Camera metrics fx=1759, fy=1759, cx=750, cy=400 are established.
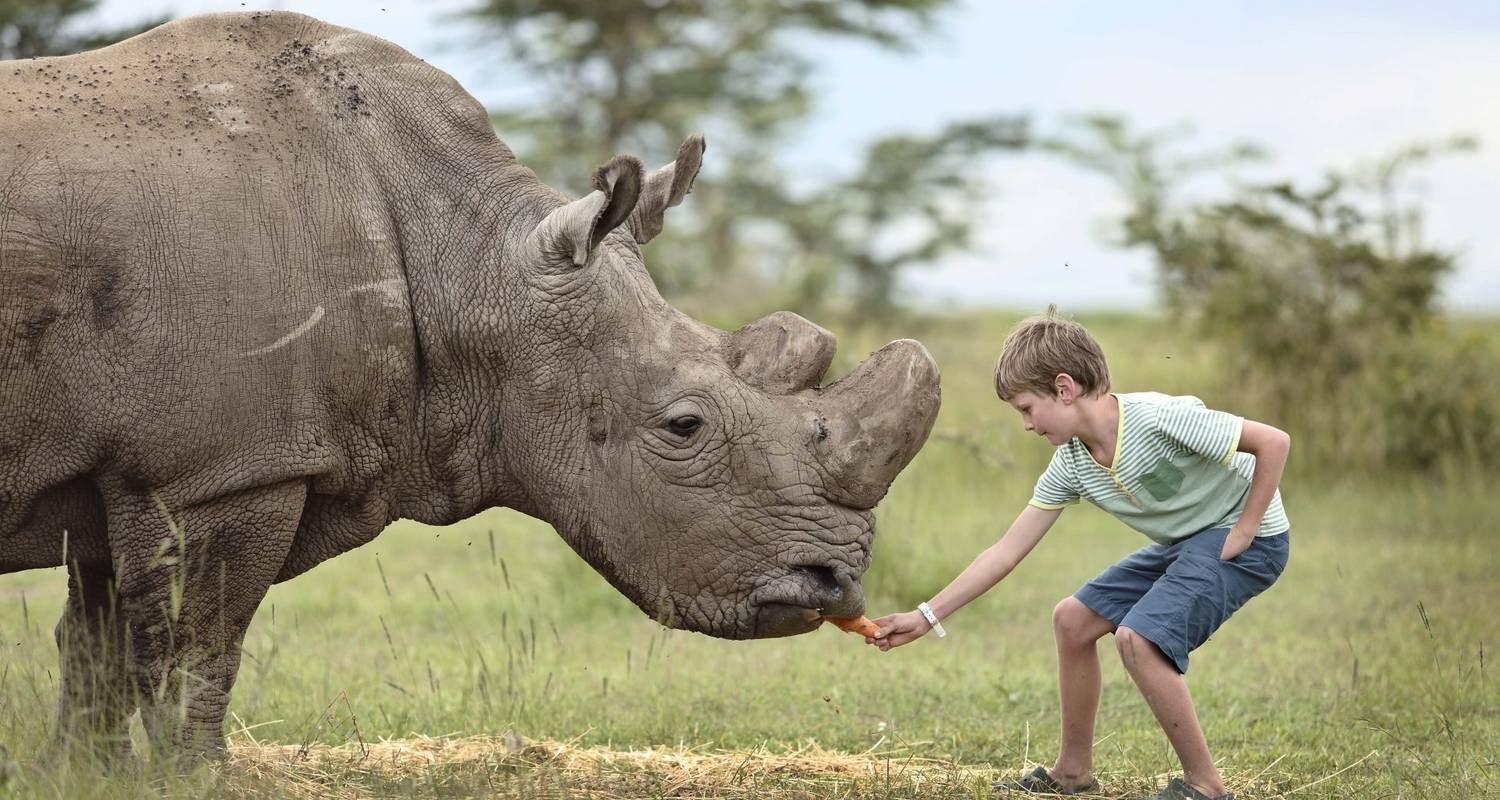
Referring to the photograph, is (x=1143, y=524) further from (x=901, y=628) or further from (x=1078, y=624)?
(x=901, y=628)

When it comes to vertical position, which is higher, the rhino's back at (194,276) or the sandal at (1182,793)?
the rhino's back at (194,276)

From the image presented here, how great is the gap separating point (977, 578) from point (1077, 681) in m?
0.47

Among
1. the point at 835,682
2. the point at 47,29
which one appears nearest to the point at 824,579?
the point at 835,682

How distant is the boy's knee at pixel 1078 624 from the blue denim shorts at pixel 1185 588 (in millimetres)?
30

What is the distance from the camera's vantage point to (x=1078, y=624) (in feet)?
18.7

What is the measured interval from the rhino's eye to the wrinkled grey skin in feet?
0.03

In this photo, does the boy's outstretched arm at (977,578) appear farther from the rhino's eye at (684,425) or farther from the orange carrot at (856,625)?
the rhino's eye at (684,425)

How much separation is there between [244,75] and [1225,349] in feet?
37.5

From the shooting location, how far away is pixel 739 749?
6.46m

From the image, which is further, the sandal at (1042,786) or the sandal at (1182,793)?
the sandal at (1042,786)

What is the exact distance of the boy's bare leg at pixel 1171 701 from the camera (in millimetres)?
5227

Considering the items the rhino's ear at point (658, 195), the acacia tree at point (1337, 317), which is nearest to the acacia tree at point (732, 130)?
the acacia tree at point (1337, 317)

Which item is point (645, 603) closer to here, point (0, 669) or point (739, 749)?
point (739, 749)

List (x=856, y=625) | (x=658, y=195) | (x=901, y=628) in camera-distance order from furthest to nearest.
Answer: (x=658, y=195), (x=901, y=628), (x=856, y=625)
